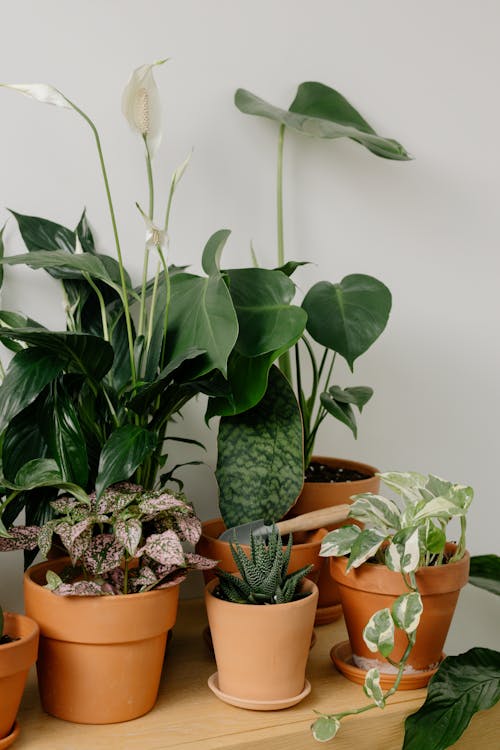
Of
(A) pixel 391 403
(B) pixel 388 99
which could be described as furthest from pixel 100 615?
(B) pixel 388 99

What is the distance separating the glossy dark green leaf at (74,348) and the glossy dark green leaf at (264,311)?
0.61ft

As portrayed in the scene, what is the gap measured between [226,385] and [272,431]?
123 millimetres

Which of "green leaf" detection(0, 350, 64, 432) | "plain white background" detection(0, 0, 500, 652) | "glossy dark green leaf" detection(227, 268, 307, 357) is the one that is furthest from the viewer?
"plain white background" detection(0, 0, 500, 652)

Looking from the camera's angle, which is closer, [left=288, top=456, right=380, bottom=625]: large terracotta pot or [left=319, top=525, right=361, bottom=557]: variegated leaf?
[left=319, top=525, right=361, bottom=557]: variegated leaf

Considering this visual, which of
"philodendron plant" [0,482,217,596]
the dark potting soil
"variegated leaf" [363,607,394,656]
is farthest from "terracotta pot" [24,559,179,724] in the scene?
the dark potting soil

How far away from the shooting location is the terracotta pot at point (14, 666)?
2.84 ft

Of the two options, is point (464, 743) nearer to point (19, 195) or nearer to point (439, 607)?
point (439, 607)

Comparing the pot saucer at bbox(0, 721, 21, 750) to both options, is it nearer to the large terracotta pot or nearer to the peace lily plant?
the peace lily plant

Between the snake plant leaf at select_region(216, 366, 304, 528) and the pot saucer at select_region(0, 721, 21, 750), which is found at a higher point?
the snake plant leaf at select_region(216, 366, 304, 528)

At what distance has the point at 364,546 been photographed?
3.37 ft

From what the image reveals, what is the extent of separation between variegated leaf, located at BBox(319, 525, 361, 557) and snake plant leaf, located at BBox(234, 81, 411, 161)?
2.14 ft

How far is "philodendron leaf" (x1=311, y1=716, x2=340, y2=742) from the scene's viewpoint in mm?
949

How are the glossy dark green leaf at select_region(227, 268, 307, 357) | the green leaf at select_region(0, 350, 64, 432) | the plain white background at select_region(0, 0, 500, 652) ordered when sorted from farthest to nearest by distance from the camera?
the plain white background at select_region(0, 0, 500, 652)
the glossy dark green leaf at select_region(227, 268, 307, 357)
the green leaf at select_region(0, 350, 64, 432)

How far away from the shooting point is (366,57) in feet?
5.18
